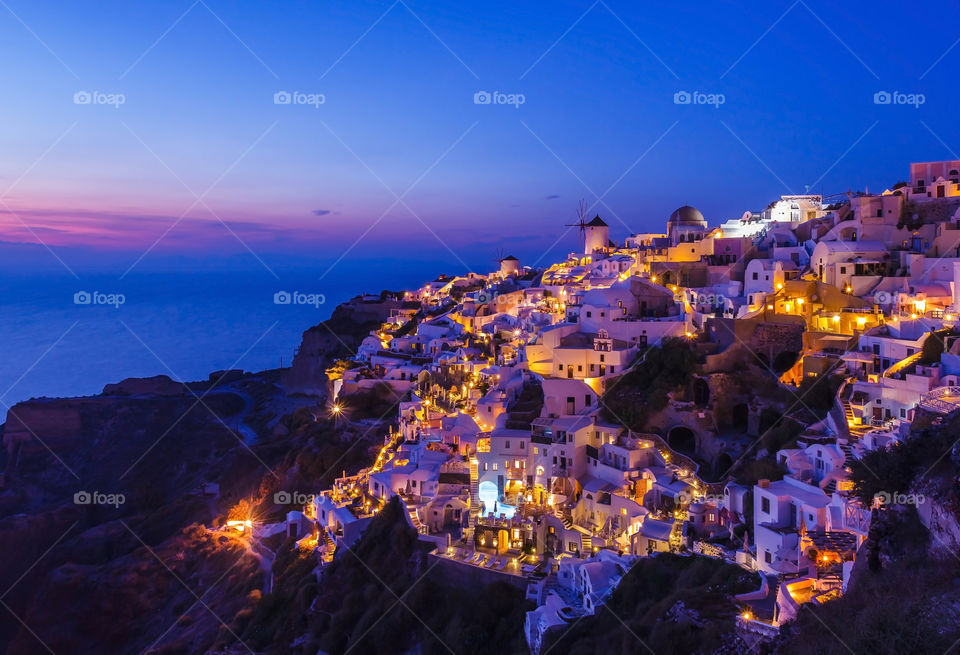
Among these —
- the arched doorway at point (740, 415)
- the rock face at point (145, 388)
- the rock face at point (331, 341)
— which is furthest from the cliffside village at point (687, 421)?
the rock face at point (145, 388)

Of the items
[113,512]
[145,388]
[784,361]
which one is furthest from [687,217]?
[145,388]

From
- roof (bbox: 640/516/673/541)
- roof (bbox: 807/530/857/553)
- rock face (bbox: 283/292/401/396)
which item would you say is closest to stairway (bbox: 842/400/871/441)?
roof (bbox: 807/530/857/553)

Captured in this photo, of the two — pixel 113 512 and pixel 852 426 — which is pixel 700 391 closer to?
pixel 852 426

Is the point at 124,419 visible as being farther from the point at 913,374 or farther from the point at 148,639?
the point at 913,374

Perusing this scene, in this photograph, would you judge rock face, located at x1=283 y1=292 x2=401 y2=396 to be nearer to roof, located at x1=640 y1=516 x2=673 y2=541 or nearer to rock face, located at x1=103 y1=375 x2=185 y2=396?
rock face, located at x1=103 y1=375 x2=185 y2=396

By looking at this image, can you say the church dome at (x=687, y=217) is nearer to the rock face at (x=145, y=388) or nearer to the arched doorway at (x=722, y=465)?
the arched doorway at (x=722, y=465)

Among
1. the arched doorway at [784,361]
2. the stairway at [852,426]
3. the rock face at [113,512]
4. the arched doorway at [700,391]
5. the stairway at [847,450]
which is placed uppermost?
the arched doorway at [784,361]
